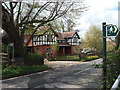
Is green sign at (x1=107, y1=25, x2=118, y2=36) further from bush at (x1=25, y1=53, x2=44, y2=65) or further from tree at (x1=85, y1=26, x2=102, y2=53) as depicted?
tree at (x1=85, y1=26, x2=102, y2=53)

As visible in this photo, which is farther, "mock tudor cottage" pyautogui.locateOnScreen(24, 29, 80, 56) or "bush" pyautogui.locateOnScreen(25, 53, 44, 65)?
"mock tudor cottage" pyautogui.locateOnScreen(24, 29, 80, 56)

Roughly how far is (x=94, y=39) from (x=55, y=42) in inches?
371

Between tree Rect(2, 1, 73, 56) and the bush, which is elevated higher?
tree Rect(2, 1, 73, 56)

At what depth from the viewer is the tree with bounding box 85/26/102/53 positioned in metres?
38.3

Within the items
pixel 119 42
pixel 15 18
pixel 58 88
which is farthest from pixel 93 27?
pixel 119 42

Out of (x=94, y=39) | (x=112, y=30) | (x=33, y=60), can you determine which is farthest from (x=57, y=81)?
(x=94, y=39)

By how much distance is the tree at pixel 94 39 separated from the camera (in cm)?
3828

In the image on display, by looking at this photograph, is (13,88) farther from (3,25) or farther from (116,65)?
(3,25)

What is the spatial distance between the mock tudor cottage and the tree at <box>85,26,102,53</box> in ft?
12.4

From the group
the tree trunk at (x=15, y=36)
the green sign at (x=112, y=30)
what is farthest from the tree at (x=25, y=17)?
the green sign at (x=112, y=30)

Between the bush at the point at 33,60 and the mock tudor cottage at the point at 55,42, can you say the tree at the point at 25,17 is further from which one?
the mock tudor cottage at the point at 55,42

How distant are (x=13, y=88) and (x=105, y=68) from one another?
583cm

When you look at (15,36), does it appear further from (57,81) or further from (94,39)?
(94,39)

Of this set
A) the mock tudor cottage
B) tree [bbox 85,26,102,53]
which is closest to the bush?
the mock tudor cottage
